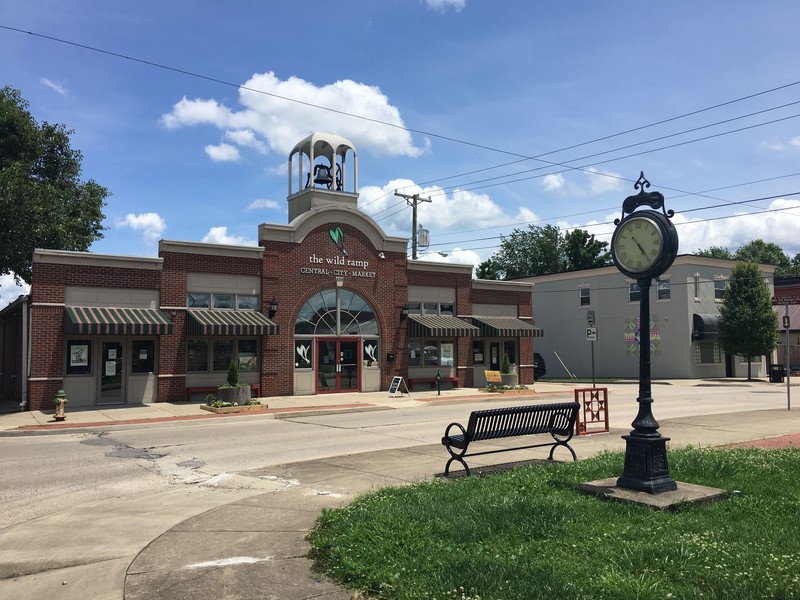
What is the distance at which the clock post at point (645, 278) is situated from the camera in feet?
23.6

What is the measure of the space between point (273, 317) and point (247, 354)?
66.2 inches

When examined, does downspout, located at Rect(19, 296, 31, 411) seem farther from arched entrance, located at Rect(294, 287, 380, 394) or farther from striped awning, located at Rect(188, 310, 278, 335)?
arched entrance, located at Rect(294, 287, 380, 394)

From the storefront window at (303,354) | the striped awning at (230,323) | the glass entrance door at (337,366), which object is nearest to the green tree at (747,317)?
the glass entrance door at (337,366)

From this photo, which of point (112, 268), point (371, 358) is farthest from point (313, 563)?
point (371, 358)

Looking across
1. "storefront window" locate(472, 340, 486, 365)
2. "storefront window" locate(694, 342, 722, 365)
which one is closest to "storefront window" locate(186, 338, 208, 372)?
"storefront window" locate(472, 340, 486, 365)

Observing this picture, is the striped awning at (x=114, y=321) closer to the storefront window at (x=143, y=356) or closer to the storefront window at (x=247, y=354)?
the storefront window at (x=143, y=356)

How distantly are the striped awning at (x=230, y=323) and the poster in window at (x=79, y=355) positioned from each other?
130 inches

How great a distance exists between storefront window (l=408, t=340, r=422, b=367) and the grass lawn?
2023cm

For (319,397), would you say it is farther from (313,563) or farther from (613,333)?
(613,333)

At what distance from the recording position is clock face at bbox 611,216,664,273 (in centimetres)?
786

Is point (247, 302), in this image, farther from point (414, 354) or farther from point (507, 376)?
point (507, 376)

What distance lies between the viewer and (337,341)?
84.8 ft

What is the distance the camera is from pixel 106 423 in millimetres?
16672

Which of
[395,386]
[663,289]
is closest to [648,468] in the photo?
[395,386]
